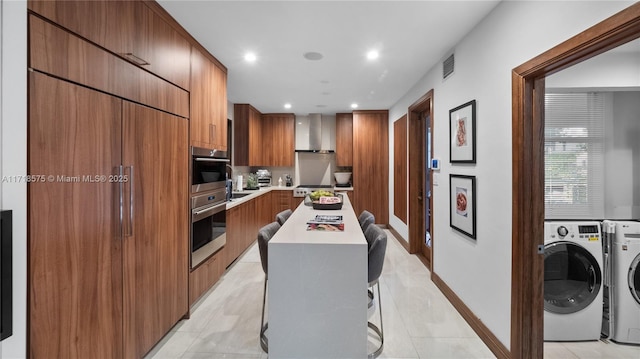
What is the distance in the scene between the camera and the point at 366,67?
11.1ft

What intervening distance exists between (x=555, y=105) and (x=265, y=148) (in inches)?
196

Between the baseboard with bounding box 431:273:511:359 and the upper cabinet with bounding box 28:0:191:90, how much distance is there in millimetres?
3154

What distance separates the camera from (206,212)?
2.86 m

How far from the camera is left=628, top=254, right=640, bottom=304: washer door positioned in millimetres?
2221

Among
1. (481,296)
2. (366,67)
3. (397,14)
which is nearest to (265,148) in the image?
(366,67)

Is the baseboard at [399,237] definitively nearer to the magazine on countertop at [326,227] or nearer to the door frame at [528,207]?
the door frame at [528,207]

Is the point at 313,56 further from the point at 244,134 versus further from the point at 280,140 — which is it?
the point at 280,140

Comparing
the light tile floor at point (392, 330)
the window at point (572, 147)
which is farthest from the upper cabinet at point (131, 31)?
the window at point (572, 147)

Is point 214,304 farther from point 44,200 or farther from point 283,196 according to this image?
point 283,196

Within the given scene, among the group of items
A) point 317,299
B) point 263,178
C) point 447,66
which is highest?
point 447,66

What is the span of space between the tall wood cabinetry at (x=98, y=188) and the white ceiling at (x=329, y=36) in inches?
18.1

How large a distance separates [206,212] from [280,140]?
3592 mm

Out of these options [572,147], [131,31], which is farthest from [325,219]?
[572,147]

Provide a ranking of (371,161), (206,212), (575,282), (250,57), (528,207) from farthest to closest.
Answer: (371,161)
(250,57)
(206,212)
(575,282)
(528,207)
